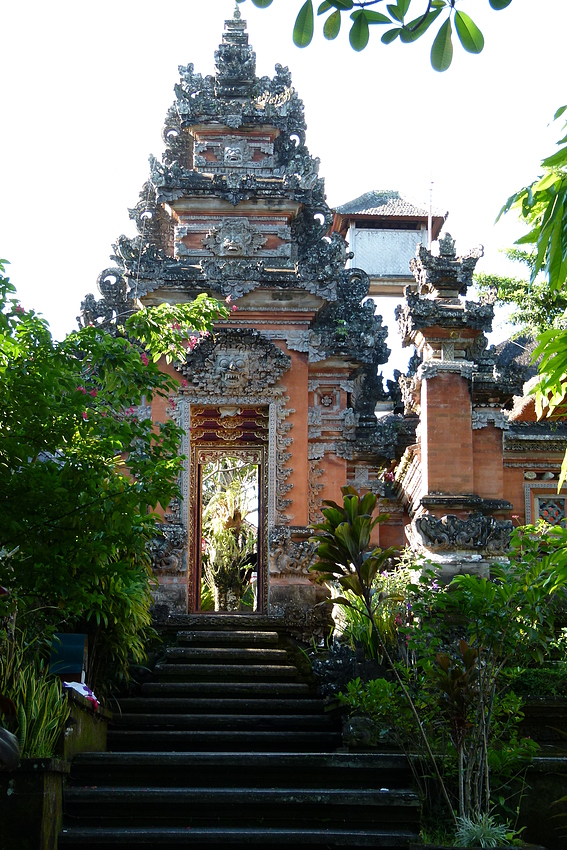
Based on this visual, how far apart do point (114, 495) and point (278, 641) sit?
539 centimetres

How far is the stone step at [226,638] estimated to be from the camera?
1086 centimetres

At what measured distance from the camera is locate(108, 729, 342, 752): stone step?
27.7 ft

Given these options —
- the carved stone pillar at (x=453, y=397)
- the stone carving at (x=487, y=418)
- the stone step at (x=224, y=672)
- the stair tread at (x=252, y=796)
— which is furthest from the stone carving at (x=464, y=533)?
the stair tread at (x=252, y=796)

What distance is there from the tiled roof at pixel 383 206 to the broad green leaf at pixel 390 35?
2620 centimetres

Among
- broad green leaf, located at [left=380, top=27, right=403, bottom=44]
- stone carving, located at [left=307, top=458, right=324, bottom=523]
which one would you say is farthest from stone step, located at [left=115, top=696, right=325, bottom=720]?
broad green leaf, located at [left=380, top=27, right=403, bottom=44]

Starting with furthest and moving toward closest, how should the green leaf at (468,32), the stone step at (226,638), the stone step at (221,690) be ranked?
the stone step at (226,638), the stone step at (221,690), the green leaf at (468,32)

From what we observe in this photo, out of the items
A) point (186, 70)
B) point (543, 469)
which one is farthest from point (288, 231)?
point (543, 469)

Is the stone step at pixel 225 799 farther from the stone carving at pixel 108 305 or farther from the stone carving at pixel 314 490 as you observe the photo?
the stone carving at pixel 108 305

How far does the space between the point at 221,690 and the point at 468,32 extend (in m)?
7.56

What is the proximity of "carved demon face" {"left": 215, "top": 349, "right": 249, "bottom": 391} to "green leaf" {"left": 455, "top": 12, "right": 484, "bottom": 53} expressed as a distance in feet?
30.0

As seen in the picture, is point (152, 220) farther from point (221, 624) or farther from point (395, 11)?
point (395, 11)

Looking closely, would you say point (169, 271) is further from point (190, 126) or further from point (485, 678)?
point (485, 678)

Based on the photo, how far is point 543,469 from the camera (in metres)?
11.6

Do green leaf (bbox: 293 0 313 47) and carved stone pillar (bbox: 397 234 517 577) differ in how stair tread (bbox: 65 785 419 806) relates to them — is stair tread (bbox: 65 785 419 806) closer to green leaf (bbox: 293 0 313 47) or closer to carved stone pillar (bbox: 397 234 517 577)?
carved stone pillar (bbox: 397 234 517 577)
